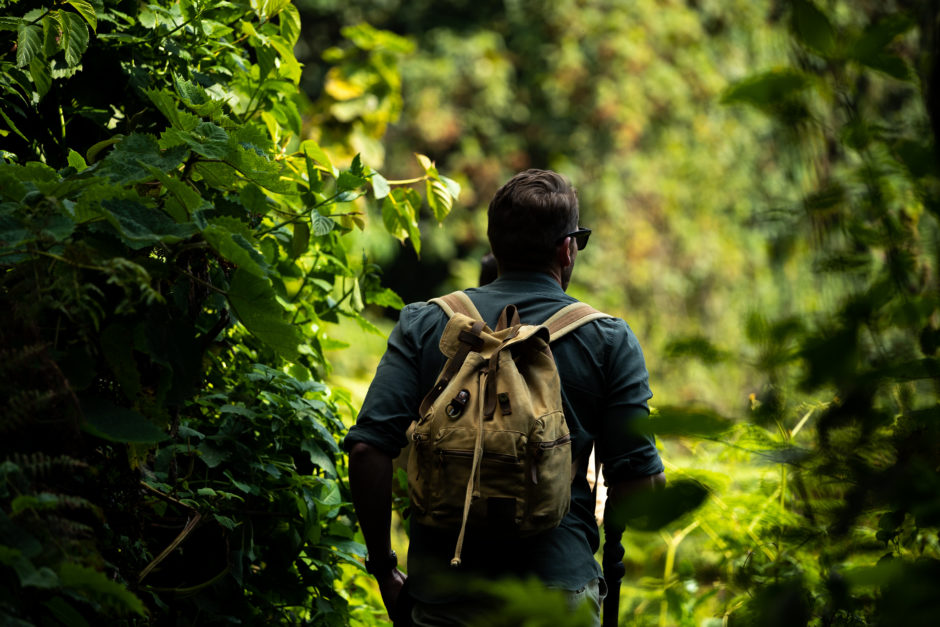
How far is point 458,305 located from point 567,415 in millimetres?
357

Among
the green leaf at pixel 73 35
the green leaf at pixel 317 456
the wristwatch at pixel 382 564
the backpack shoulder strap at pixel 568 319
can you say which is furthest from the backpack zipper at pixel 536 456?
the green leaf at pixel 73 35

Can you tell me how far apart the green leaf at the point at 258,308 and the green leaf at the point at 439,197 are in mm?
953

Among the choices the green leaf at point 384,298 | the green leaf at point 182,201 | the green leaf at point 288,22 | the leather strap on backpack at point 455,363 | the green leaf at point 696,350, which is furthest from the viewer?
the green leaf at point 384,298

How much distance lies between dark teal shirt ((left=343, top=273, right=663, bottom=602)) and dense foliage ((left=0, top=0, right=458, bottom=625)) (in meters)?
0.27

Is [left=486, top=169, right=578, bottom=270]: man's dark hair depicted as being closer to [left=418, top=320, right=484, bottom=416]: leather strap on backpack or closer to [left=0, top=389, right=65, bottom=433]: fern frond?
[left=418, top=320, right=484, bottom=416]: leather strap on backpack

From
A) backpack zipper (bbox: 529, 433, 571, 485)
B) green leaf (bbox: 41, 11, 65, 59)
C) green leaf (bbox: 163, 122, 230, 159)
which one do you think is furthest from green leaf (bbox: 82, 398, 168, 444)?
green leaf (bbox: 41, 11, 65, 59)

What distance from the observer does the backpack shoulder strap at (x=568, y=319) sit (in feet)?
6.06

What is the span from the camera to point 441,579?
2.53 feet

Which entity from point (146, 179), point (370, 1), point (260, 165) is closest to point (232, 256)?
point (146, 179)

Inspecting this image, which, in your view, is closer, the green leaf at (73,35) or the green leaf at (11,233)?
the green leaf at (11,233)

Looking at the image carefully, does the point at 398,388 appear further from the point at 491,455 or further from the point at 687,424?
the point at 687,424

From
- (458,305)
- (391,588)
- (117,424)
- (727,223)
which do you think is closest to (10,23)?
(117,424)

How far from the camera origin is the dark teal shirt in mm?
1742

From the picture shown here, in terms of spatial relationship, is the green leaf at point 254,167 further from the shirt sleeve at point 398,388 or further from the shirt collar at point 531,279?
the shirt collar at point 531,279
